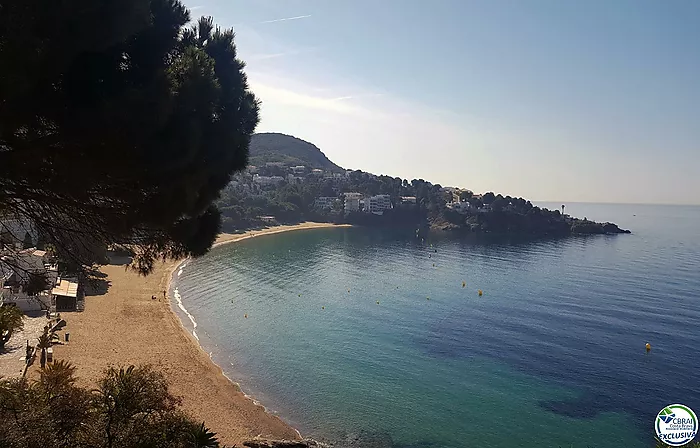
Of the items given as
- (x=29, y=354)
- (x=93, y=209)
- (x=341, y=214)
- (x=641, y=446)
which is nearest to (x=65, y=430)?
(x=93, y=209)

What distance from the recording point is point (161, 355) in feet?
72.4

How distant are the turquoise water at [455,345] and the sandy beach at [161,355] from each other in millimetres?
1125

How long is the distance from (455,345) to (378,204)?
257 ft

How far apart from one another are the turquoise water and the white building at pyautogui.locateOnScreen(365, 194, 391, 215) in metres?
48.6

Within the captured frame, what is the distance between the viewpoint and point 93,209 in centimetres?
708

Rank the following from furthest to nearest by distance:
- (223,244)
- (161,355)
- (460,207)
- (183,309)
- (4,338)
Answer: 1. (460,207)
2. (223,244)
3. (183,309)
4. (161,355)
5. (4,338)

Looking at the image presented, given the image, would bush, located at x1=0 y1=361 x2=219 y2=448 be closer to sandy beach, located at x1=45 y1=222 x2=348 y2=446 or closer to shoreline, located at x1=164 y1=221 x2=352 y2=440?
shoreline, located at x1=164 y1=221 x2=352 y2=440

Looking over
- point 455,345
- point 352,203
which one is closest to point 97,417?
point 455,345

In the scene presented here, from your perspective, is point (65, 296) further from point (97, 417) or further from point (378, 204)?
point (378, 204)

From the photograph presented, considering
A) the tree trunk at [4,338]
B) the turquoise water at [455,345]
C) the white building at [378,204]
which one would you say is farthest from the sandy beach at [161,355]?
the white building at [378,204]

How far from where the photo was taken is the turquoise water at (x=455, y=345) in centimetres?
1803

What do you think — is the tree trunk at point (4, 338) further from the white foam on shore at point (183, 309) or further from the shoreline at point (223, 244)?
the white foam on shore at point (183, 309)

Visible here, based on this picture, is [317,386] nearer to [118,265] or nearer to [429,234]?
[118,265]

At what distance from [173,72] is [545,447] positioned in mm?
16211
